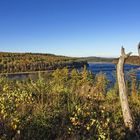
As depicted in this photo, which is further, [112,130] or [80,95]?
[80,95]

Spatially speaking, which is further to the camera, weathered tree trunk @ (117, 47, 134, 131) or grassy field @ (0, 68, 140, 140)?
weathered tree trunk @ (117, 47, 134, 131)

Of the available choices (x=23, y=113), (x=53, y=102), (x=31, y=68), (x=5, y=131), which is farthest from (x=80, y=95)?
(x=31, y=68)

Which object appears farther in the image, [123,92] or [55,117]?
[123,92]

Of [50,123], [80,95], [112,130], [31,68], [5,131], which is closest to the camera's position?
[5,131]

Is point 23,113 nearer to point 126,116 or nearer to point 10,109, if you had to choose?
point 10,109

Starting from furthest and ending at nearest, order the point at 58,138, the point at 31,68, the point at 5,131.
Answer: the point at 31,68 → the point at 58,138 → the point at 5,131

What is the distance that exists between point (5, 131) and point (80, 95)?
16.3ft

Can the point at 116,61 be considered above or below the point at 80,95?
above

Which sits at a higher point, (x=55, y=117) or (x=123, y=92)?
(x=123, y=92)

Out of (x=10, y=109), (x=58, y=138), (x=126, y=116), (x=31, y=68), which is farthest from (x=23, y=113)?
(x=31, y=68)

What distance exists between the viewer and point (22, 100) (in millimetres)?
10875

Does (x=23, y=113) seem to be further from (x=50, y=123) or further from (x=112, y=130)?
(x=112, y=130)

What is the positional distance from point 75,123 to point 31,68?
157 m

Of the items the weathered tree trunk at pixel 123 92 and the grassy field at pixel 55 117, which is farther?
the weathered tree trunk at pixel 123 92
